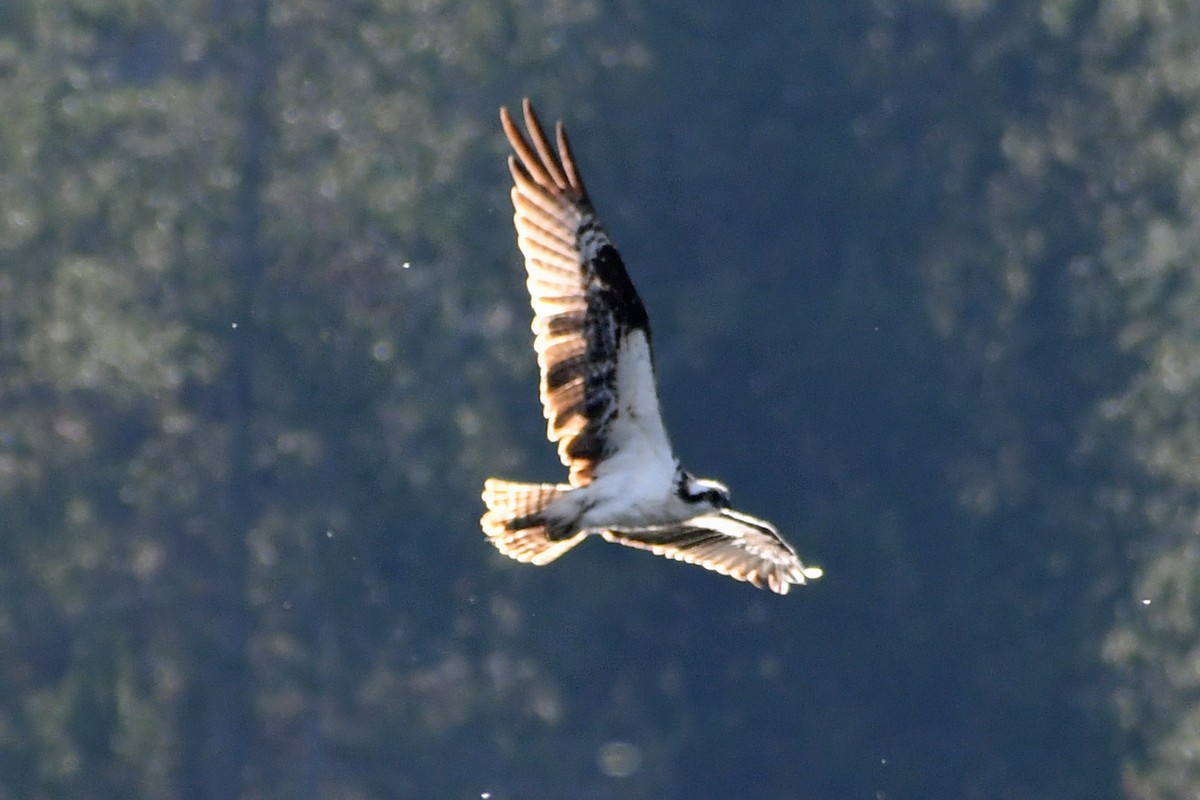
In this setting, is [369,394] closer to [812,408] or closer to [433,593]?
[433,593]

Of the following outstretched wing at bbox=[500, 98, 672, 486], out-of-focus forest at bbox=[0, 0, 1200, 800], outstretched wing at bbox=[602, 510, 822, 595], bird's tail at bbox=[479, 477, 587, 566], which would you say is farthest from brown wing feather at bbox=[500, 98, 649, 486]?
out-of-focus forest at bbox=[0, 0, 1200, 800]

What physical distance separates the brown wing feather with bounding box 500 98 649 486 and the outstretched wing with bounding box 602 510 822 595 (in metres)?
0.69

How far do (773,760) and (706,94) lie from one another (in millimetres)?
9180

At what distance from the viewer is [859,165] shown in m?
31.1

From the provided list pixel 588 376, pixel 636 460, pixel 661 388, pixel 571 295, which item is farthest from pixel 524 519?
pixel 661 388

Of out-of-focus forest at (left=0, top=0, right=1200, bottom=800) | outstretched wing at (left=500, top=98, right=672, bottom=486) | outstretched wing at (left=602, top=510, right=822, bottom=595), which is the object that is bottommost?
outstretched wing at (left=602, top=510, right=822, bottom=595)

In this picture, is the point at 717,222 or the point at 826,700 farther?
the point at 717,222

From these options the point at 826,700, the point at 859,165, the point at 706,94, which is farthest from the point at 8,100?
the point at 826,700

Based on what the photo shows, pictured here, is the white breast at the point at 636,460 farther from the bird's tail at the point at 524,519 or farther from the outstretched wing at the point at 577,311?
the bird's tail at the point at 524,519

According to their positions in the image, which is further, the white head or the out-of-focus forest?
the out-of-focus forest

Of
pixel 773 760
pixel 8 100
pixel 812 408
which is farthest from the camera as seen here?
pixel 8 100

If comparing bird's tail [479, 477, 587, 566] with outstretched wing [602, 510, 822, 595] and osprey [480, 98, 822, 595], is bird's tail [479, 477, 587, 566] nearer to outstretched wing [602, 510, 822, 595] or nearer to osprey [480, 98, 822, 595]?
osprey [480, 98, 822, 595]

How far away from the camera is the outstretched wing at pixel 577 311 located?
871 centimetres

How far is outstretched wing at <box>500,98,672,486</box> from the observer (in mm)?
8711
